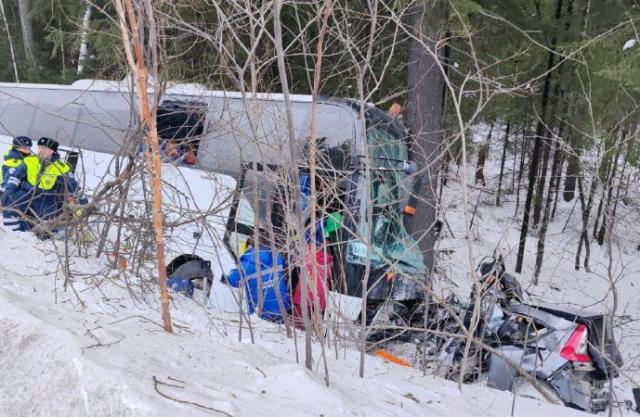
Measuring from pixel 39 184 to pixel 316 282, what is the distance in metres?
4.30

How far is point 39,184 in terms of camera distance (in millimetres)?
6246

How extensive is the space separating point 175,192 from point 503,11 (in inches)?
283

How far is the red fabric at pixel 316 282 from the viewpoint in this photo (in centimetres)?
335

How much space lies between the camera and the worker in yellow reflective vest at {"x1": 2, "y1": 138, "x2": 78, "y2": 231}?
19.6 feet

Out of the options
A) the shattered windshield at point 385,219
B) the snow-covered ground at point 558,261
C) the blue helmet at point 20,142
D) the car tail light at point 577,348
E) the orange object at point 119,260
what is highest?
the blue helmet at point 20,142

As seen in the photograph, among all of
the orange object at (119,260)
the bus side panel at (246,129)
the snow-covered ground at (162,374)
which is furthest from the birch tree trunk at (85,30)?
the snow-covered ground at (162,374)

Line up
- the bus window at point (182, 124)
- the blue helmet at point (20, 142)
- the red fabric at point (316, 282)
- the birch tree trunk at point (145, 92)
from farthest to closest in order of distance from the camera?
the blue helmet at point (20, 142), the bus window at point (182, 124), the red fabric at point (316, 282), the birch tree trunk at point (145, 92)

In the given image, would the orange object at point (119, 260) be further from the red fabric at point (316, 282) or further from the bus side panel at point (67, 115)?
the bus side panel at point (67, 115)

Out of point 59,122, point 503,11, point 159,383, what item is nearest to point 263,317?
point 159,383

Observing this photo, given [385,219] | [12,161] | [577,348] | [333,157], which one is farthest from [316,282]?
[12,161]

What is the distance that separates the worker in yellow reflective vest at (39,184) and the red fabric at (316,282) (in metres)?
2.90

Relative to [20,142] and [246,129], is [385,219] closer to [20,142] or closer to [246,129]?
[246,129]

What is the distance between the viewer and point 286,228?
12.9ft

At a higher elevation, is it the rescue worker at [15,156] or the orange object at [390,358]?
the rescue worker at [15,156]
